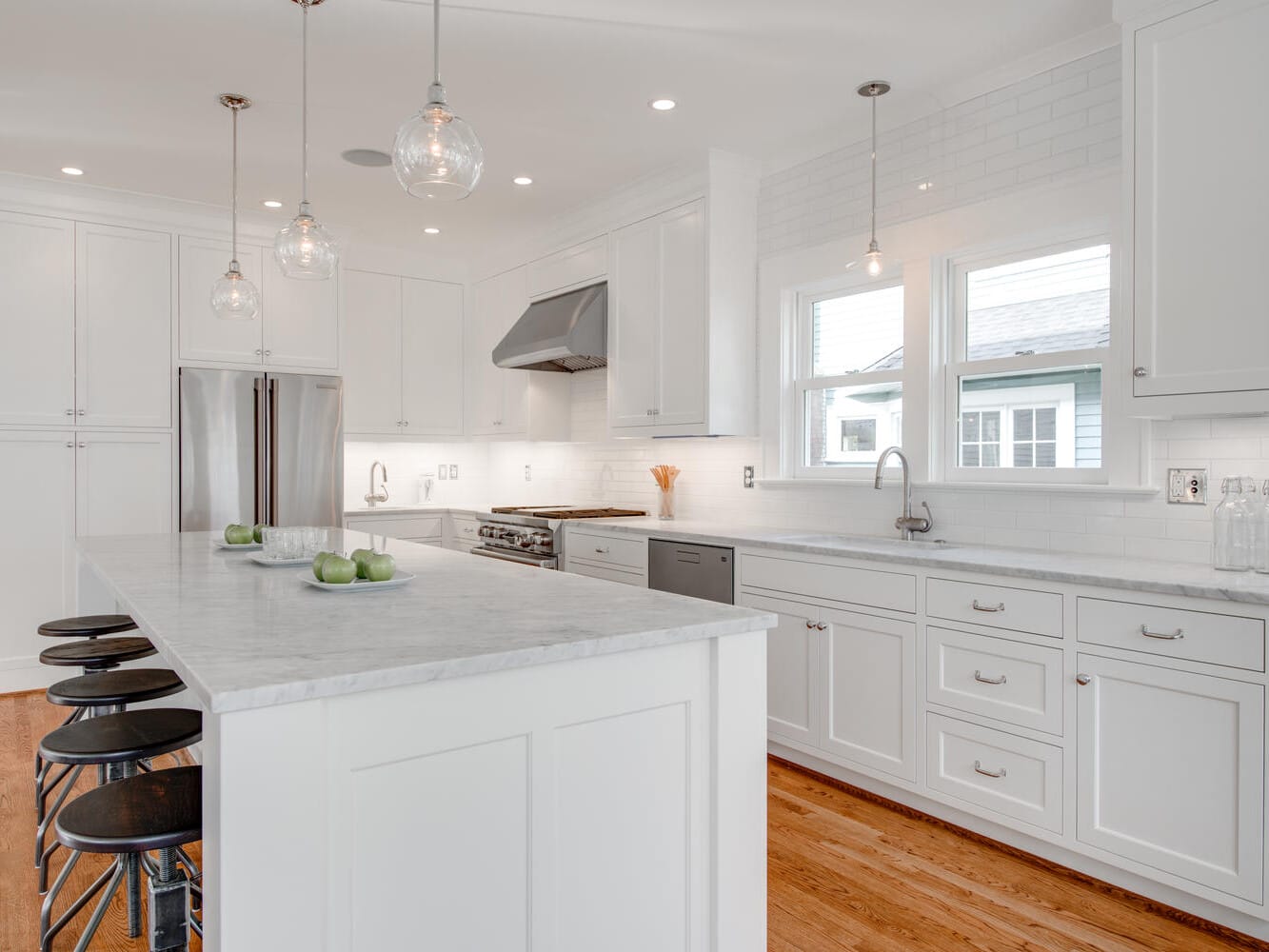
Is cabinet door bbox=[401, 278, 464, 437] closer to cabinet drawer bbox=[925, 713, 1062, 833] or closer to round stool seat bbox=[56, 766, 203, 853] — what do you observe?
cabinet drawer bbox=[925, 713, 1062, 833]

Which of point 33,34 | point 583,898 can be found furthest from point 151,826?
point 33,34

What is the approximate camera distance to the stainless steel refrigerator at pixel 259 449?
16.2 feet

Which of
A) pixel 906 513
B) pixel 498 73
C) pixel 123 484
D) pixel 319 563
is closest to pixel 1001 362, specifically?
pixel 906 513

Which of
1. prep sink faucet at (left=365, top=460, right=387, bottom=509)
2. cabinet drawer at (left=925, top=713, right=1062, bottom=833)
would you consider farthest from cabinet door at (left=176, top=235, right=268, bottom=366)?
cabinet drawer at (left=925, top=713, right=1062, bottom=833)

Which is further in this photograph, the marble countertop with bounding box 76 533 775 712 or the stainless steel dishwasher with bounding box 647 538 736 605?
the stainless steel dishwasher with bounding box 647 538 736 605

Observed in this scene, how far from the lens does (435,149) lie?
1953mm

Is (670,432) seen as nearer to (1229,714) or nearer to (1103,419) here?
(1103,419)

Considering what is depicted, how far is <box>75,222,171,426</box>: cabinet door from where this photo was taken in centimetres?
470

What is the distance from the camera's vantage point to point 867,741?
10.3 feet

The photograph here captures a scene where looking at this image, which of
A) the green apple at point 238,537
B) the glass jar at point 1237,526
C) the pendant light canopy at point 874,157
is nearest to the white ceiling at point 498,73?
the pendant light canopy at point 874,157

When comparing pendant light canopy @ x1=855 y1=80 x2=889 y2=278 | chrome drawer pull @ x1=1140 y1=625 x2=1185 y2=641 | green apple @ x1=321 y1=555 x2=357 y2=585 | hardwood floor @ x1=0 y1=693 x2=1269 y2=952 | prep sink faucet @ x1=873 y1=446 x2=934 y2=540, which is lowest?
hardwood floor @ x1=0 y1=693 x2=1269 y2=952

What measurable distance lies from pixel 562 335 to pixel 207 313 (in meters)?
2.16

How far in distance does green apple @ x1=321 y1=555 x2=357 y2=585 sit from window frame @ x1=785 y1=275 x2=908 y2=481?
250cm

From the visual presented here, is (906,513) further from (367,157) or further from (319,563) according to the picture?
(367,157)
